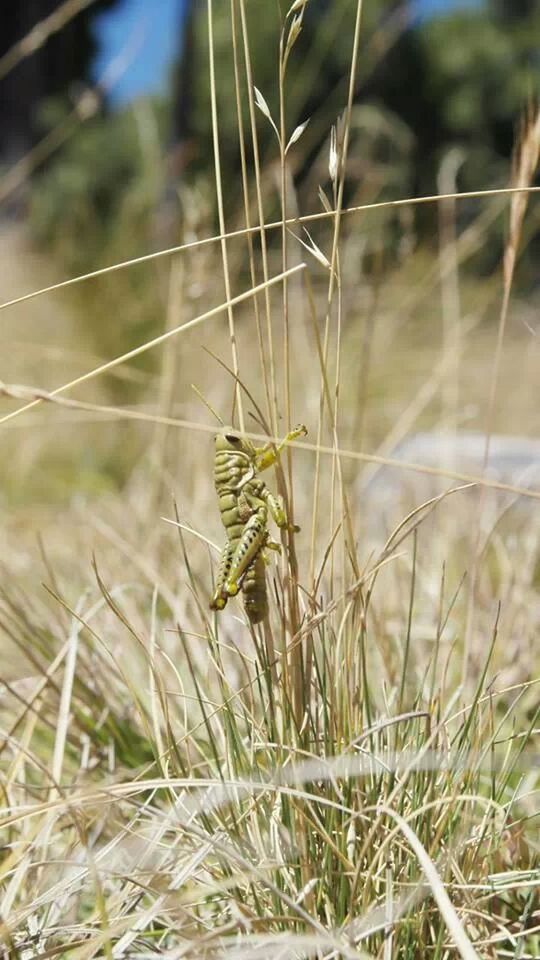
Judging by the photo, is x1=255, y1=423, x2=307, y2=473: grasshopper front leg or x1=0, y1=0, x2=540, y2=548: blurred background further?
x1=0, y1=0, x2=540, y2=548: blurred background

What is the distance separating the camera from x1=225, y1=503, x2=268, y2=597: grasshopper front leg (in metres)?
0.44

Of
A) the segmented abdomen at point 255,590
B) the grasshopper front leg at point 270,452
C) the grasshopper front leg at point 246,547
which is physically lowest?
the segmented abdomen at point 255,590

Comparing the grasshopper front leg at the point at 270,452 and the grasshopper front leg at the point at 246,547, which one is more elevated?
the grasshopper front leg at the point at 270,452

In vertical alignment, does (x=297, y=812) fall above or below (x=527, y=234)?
below

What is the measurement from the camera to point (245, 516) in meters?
0.46

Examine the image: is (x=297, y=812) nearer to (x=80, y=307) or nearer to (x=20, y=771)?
(x=20, y=771)

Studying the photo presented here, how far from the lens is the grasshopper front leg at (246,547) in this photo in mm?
443

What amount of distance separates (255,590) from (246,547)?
0.03 metres

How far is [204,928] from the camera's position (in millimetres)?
502

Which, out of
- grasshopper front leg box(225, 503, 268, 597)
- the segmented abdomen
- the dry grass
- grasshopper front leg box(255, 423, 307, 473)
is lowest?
the dry grass

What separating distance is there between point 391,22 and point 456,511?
626mm

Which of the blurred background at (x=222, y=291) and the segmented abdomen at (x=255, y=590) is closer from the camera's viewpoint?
the segmented abdomen at (x=255, y=590)

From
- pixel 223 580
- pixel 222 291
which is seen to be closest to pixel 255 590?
pixel 223 580

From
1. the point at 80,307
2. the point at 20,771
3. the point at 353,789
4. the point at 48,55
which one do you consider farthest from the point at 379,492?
the point at 48,55
